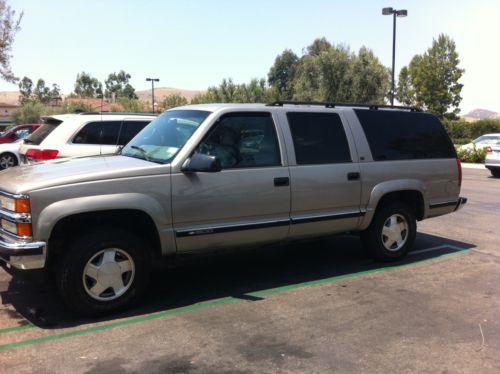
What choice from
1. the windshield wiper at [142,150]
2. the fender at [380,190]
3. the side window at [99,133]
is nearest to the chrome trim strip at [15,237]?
the windshield wiper at [142,150]

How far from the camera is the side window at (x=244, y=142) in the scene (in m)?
4.84

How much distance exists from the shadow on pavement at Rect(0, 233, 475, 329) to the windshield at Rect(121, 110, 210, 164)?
3.55ft

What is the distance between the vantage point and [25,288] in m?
5.19

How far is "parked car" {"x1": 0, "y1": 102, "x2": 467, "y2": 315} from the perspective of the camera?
13.8ft

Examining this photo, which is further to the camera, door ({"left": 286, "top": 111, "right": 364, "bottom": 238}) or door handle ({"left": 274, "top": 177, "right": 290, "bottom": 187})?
door ({"left": 286, "top": 111, "right": 364, "bottom": 238})

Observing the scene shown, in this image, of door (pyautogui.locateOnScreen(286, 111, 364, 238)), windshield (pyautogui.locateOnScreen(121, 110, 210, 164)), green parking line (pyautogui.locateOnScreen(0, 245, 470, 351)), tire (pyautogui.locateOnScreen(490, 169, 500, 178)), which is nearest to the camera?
green parking line (pyautogui.locateOnScreen(0, 245, 470, 351))

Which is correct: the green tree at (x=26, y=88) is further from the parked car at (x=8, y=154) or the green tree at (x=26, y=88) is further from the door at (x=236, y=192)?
the door at (x=236, y=192)

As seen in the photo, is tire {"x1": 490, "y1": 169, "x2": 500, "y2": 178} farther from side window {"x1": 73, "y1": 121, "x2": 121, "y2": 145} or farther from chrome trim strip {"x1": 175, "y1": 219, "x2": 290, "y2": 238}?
chrome trim strip {"x1": 175, "y1": 219, "x2": 290, "y2": 238}

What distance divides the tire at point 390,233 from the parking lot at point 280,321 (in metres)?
0.16

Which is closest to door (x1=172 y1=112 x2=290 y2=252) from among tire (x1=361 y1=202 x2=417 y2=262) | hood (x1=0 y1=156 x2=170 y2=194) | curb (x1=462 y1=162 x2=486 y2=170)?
hood (x1=0 y1=156 x2=170 y2=194)

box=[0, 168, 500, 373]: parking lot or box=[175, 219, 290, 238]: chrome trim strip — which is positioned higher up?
box=[175, 219, 290, 238]: chrome trim strip

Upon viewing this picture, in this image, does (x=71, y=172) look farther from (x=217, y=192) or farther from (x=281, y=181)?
(x=281, y=181)

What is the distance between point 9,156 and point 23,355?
14.3m

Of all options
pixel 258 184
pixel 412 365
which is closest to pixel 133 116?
pixel 258 184
